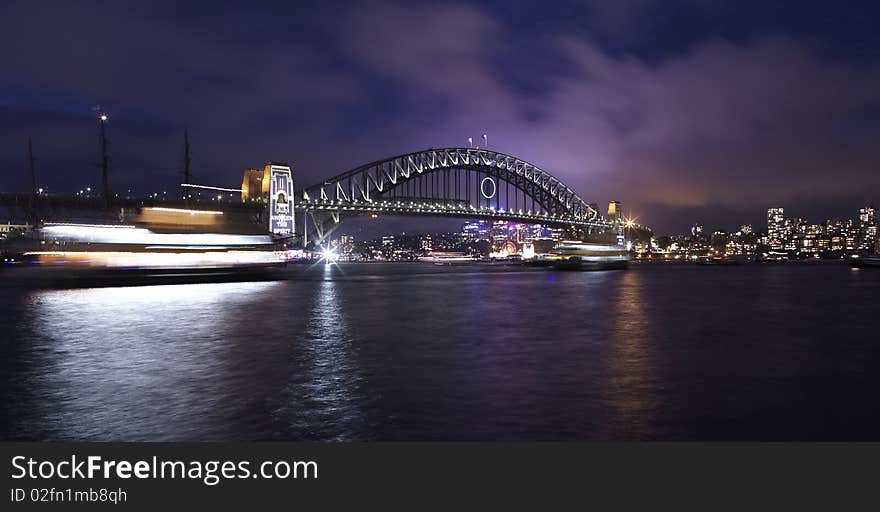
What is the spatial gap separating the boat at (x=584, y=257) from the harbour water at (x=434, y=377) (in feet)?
222

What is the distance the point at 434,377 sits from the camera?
1029cm

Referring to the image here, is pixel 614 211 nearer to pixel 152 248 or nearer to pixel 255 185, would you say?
pixel 255 185

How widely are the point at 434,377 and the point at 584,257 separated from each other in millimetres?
82723

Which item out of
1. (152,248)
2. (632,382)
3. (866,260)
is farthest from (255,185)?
(632,382)

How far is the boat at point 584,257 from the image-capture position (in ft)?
293

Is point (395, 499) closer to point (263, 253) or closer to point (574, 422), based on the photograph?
point (574, 422)

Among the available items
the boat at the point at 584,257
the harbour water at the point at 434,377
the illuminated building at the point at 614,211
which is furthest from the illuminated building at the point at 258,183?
the illuminated building at the point at 614,211

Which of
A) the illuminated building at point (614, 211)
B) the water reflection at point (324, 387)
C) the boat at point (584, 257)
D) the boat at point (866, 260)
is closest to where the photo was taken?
the water reflection at point (324, 387)

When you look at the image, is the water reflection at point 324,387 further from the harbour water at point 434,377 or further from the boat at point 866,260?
the boat at point 866,260

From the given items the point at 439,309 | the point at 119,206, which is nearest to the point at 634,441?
the point at 439,309

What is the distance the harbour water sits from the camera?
280 inches

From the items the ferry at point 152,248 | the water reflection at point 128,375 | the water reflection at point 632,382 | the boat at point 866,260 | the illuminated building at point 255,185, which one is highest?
the illuminated building at point 255,185

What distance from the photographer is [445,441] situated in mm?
6578

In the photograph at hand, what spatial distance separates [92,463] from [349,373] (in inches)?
196
